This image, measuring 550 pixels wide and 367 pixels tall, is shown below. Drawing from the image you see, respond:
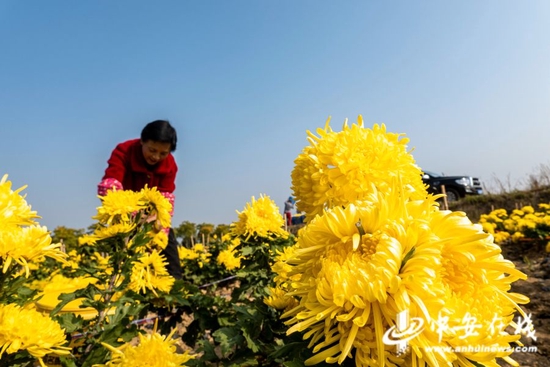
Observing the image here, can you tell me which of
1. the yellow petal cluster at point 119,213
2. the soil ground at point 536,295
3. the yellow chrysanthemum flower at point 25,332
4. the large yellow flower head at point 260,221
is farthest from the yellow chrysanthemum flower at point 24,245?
the soil ground at point 536,295

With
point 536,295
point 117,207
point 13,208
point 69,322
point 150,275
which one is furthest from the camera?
point 536,295

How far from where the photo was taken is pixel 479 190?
1733 cm

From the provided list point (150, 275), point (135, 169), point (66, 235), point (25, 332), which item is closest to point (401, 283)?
point (25, 332)

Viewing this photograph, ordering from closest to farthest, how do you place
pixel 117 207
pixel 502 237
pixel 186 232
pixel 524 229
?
pixel 117 207, pixel 524 229, pixel 502 237, pixel 186 232

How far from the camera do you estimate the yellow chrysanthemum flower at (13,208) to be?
52.9 inches

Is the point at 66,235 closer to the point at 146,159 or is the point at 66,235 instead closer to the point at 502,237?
the point at 146,159

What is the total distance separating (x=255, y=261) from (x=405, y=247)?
1.89 m

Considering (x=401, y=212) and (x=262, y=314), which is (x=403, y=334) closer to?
(x=401, y=212)

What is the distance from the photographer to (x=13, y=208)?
136 cm

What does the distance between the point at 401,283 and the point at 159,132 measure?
347 centimetres

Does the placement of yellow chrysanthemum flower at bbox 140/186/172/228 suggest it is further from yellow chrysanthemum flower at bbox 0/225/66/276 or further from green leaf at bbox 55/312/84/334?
yellow chrysanthemum flower at bbox 0/225/66/276

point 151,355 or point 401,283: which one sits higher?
point 401,283

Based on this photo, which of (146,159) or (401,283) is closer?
(401,283)

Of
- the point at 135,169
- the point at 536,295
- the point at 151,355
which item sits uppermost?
the point at 135,169
